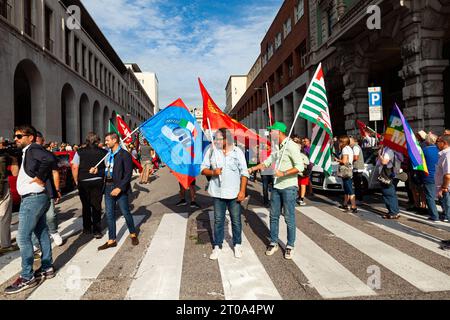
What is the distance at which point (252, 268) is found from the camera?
13.1 feet

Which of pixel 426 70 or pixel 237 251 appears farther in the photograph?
pixel 426 70

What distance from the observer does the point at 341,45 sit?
56.8ft

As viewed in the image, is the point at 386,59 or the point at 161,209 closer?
the point at 161,209

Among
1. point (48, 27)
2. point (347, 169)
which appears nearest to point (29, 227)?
point (347, 169)

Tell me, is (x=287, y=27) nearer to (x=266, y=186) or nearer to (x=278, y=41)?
(x=278, y=41)

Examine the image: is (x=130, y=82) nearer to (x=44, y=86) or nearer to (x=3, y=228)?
(x=44, y=86)

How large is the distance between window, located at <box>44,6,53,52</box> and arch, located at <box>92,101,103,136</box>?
13.6 meters

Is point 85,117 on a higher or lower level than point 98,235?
higher

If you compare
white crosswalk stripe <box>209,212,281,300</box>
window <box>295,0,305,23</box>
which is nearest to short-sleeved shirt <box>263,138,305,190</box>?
white crosswalk stripe <box>209,212,281,300</box>

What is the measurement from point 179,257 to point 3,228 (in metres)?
2.90

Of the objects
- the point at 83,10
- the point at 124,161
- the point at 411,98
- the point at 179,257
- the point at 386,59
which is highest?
the point at 83,10

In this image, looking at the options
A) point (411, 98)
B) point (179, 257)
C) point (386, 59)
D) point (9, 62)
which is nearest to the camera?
point (179, 257)

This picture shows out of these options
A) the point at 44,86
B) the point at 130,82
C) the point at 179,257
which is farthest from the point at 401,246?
the point at 130,82

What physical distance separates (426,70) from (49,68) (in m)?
22.4
